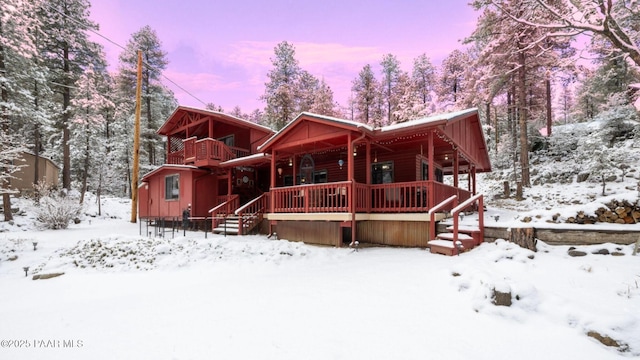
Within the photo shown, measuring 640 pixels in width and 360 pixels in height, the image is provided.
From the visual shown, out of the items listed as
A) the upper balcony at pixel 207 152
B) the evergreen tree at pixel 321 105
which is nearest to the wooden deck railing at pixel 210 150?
the upper balcony at pixel 207 152

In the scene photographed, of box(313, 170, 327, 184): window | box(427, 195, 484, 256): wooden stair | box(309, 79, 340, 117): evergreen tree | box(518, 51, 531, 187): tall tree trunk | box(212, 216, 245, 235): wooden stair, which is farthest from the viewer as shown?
box(309, 79, 340, 117): evergreen tree

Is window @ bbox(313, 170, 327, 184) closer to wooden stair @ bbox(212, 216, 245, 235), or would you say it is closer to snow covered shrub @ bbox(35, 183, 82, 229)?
wooden stair @ bbox(212, 216, 245, 235)

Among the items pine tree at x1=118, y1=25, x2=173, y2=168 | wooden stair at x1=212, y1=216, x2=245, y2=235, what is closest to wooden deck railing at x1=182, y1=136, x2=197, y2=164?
wooden stair at x1=212, y1=216, x2=245, y2=235

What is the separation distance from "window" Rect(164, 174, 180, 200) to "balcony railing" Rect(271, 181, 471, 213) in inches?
293

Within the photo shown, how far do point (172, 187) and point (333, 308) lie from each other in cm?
1439

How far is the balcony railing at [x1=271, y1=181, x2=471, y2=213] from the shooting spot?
9.15 metres

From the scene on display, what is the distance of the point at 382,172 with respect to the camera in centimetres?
1340

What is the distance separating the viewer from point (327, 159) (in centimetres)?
1440

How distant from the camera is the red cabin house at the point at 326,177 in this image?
9.27 metres

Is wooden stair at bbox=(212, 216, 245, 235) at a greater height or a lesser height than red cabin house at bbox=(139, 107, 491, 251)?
lesser

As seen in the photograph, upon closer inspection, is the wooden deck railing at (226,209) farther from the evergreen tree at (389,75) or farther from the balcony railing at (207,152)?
the evergreen tree at (389,75)

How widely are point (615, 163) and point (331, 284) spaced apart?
57.6 feet

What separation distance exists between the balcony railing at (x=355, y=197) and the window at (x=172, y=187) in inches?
293

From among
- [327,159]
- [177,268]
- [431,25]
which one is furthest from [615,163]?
[177,268]
